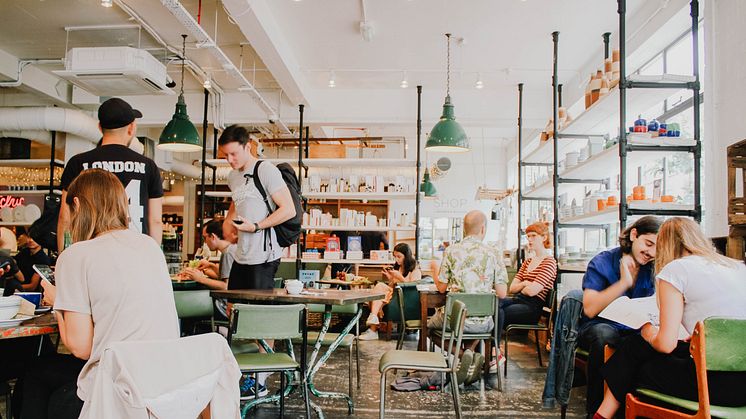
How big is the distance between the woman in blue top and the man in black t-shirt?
2.58m

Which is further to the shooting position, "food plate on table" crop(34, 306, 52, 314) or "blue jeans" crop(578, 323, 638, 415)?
"blue jeans" crop(578, 323, 638, 415)

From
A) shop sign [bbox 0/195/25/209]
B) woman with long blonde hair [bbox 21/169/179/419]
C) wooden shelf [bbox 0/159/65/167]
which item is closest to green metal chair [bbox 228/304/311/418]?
woman with long blonde hair [bbox 21/169/179/419]

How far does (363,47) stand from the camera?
7.45 metres

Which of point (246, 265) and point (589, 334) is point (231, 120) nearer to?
point (246, 265)

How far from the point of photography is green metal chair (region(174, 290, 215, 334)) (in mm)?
Answer: 4055

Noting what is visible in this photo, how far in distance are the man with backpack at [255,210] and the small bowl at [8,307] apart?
1621 mm

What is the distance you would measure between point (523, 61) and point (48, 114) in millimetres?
6742

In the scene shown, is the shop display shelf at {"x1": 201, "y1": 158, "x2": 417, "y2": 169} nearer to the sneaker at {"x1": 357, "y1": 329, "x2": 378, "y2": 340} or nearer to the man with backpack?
the sneaker at {"x1": 357, "y1": 329, "x2": 378, "y2": 340}

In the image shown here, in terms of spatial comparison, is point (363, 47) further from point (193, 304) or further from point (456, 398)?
point (456, 398)

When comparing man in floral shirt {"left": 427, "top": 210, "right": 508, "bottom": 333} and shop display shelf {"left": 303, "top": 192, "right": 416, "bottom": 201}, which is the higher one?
shop display shelf {"left": 303, "top": 192, "right": 416, "bottom": 201}

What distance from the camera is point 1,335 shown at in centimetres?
200

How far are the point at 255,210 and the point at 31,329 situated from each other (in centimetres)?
183

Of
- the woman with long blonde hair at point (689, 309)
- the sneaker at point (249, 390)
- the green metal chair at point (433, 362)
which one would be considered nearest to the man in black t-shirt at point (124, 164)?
the green metal chair at point (433, 362)

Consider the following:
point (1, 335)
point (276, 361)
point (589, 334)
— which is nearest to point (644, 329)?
point (589, 334)
